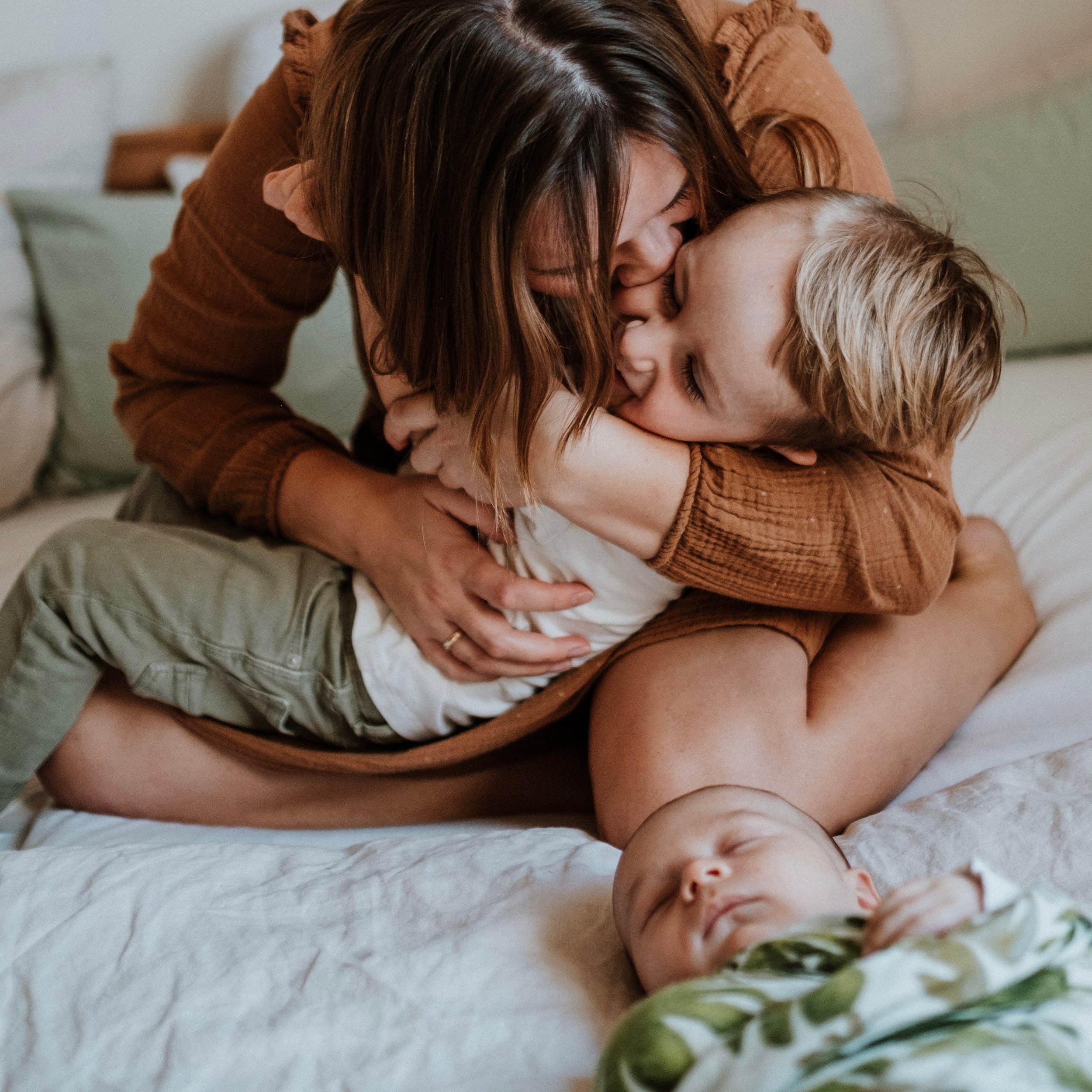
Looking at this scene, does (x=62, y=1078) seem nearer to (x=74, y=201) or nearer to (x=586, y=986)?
(x=586, y=986)

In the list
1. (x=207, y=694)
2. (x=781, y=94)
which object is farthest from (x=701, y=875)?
(x=781, y=94)

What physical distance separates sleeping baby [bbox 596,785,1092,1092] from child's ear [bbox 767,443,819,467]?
39 centimetres

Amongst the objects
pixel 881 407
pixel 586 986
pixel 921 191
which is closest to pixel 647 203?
pixel 881 407

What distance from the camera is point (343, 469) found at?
1.20 metres

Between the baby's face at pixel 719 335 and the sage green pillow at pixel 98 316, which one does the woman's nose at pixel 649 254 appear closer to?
the baby's face at pixel 719 335

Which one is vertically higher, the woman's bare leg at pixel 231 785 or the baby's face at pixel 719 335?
the baby's face at pixel 719 335

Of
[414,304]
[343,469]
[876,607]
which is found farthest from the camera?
[343,469]

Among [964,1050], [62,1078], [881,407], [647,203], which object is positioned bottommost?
[62,1078]

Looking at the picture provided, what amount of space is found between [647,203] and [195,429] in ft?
2.10

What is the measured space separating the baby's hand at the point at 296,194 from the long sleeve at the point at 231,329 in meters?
0.18

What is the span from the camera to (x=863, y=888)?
0.77m

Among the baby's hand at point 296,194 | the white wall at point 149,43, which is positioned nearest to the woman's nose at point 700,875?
the baby's hand at point 296,194

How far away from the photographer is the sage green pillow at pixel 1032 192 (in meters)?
1.61

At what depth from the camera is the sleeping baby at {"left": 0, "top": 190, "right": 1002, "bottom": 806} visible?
92cm
